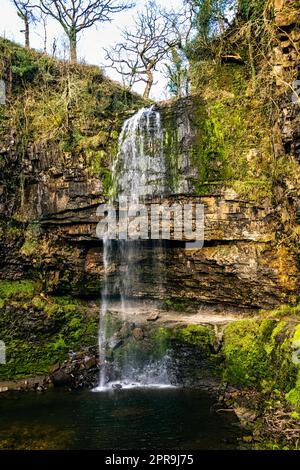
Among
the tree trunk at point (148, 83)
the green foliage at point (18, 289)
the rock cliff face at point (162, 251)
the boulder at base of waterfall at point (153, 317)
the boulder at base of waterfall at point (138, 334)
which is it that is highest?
the tree trunk at point (148, 83)

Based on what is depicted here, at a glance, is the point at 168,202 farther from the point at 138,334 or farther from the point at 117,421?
the point at 117,421

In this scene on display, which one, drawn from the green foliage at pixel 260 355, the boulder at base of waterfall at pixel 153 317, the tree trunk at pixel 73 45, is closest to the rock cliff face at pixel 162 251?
the boulder at base of waterfall at pixel 153 317

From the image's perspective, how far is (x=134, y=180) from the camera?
12219mm

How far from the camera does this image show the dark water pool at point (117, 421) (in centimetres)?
736

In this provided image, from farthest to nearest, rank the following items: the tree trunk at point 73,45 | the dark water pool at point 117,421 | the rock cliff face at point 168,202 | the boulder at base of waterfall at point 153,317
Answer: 1. the tree trunk at point 73,45
2. the boulder at base of waterfall at point 153,317
3. the rock cliff face at point 168,202
4. the dark water pool at point 117,421

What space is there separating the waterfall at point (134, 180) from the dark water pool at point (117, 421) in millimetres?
1766

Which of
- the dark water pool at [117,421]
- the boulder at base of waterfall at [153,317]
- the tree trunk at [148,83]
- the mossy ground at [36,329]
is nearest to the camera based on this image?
the dark water pool at [117,421]

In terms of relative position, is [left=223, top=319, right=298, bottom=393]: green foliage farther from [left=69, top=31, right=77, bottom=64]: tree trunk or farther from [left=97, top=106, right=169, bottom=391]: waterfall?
[left=69, top=31, right=77, bottom=64]: tree trunk

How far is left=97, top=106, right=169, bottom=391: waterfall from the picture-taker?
11891 mm

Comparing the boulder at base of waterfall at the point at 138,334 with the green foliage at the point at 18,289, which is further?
the green foliage at the point at 18,289

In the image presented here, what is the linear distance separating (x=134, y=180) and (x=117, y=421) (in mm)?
6600

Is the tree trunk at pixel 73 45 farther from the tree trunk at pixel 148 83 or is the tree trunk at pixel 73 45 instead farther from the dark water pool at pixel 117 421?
the dark water pool at pixel 117 421

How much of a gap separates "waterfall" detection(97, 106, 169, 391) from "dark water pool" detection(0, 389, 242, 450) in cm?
177
